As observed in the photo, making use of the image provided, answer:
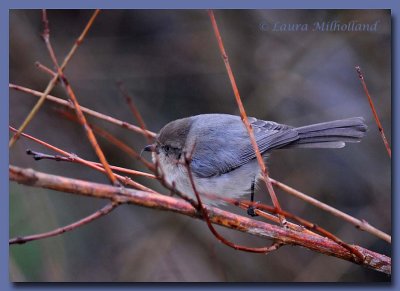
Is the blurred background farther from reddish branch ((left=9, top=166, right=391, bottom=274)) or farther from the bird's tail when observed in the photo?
reddish branch ((left=9, top=166, right=391, bottom=274))

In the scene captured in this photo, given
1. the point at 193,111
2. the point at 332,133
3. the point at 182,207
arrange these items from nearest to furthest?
the point at 182,207 → the point at 332,133 → the point at 193,111

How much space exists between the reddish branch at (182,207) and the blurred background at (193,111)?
28.5 inches

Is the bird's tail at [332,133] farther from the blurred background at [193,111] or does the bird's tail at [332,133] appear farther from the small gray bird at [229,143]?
the blurred background at [193,111]

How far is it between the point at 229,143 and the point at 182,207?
2.67 feet

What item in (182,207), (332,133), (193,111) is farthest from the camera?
(193,111)

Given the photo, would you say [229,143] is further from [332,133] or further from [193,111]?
[193,111]

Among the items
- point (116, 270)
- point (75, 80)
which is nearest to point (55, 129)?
point (75, 80)

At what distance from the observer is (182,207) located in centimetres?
163

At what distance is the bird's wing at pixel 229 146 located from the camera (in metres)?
2.33

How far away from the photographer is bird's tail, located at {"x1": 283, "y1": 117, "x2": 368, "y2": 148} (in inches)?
93.0

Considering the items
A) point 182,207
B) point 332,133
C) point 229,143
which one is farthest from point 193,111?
point 182,207

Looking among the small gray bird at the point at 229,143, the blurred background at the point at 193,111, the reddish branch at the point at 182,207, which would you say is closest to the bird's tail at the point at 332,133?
the small gray bird at the point at 229,143

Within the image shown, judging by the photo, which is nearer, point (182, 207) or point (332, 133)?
point (182, 207)

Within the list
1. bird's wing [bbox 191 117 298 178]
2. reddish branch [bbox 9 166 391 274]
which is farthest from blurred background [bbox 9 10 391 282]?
reddish branch [bbox 9 166 391 274]
